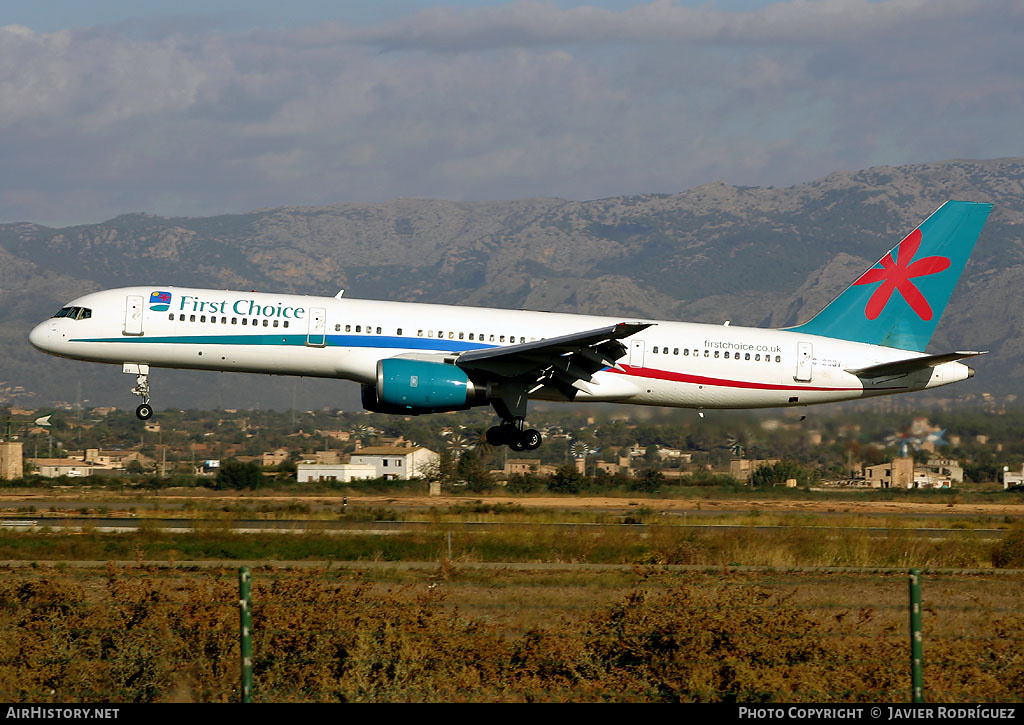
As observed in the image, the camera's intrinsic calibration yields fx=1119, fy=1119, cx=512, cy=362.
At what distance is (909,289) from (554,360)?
1205 cm

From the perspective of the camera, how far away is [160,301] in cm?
2972

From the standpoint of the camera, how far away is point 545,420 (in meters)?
59.6

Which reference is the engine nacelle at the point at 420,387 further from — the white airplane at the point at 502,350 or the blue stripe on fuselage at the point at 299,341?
the blue stripe on fuselage at the point at 299,341

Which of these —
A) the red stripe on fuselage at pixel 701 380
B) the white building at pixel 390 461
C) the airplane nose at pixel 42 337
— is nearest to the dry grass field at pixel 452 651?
the red stripe on fuselage at pixel 701 380

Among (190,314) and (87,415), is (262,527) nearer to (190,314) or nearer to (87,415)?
(190,314)

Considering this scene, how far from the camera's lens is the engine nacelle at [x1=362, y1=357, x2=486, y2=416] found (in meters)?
28.5

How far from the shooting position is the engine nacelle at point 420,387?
93.4ft

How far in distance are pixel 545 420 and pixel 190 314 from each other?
105ft

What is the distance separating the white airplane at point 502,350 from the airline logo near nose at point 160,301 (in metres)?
0.04

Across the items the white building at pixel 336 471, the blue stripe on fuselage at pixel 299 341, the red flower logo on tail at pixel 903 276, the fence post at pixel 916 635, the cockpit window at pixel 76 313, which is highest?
the red flower logo on tail at pixel 903 276

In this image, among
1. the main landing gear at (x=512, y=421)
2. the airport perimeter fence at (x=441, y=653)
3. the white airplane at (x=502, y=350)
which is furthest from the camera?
the main landing gear at (x=512, y=421)
